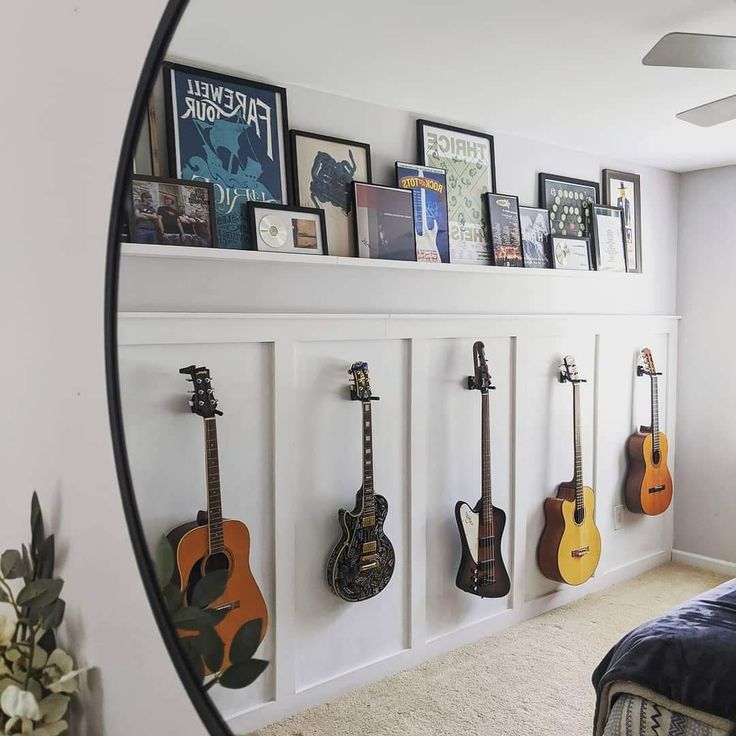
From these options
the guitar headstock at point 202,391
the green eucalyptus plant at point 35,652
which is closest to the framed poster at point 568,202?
the guitar headstock at point 202,391

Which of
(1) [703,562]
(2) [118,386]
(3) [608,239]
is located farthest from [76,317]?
(1) [703,562]

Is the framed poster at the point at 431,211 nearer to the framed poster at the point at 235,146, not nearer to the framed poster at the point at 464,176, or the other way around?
the framed poster at the point at 464,176

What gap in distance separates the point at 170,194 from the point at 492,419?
36 centimetres

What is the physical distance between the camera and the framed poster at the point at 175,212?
25.5 inches

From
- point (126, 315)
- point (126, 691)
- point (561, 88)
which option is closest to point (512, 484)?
point (561, 88)

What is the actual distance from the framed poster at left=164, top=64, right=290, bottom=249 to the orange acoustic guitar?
0.14 metres

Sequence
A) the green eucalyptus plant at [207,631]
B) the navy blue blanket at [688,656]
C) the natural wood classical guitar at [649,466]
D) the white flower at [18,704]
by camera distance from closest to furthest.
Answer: the navy blue blanket at [688,656], the natural wood classical guitar at [649,466], the green eucalyptus plant at [207,631], the white flower at [18,704]

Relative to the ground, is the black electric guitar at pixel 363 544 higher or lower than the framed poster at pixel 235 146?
lower

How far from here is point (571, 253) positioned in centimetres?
60

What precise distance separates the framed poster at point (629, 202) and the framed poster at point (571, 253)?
0.03 m

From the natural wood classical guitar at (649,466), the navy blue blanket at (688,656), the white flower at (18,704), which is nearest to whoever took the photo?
the navy blue blanket at (688,656)

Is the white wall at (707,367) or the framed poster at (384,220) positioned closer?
the white wall at (707,367)

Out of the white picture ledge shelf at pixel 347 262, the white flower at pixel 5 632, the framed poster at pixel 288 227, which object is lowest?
the white flower at pixel 5 632

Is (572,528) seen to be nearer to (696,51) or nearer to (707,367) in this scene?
(707,367)
